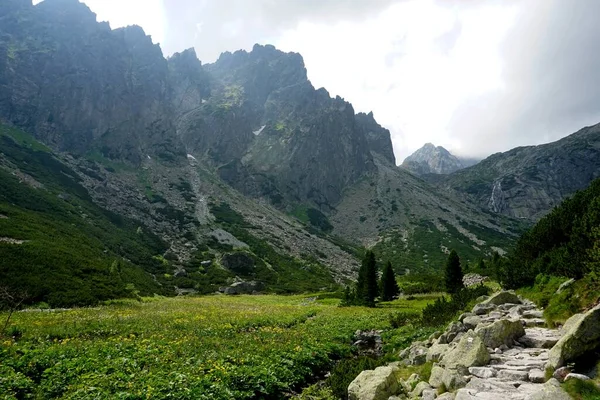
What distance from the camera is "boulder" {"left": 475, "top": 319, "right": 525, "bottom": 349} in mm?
14242

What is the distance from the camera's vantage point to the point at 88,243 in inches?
3004

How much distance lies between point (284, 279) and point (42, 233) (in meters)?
65.0

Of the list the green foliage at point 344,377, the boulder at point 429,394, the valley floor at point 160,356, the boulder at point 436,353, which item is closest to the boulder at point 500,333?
the boulder at point 436,353

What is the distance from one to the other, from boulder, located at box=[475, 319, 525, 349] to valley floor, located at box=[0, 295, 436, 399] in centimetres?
877

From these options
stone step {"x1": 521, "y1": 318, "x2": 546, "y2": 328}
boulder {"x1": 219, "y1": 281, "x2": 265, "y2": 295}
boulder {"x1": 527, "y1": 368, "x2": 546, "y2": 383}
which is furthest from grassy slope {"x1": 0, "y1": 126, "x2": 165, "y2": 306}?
boulder {"x1": 527, "y1": 368, "x2": 546, "y2": 383}

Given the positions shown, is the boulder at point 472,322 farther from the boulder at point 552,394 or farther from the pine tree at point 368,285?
the pine tree at point 368,285

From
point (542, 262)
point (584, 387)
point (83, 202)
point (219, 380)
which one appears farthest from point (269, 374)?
point (83, 202)

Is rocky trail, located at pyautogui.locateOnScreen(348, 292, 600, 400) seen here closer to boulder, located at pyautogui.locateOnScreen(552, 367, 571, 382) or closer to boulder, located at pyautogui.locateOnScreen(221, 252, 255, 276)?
boulder, located at pyautogui.locateOnScreen(552, 367, 571, 382)

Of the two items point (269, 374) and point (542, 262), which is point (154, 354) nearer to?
point (269, 374)

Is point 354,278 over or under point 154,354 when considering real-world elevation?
under

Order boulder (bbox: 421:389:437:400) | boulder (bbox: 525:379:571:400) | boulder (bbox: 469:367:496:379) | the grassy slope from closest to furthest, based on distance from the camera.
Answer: boulder (bbox: 525:379:571:400), boulder (bbox: 421:389:437:400), boulder (bbox: 469:367:496:379), the grassy slope

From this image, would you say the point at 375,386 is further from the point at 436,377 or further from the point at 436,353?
the point at 436,353

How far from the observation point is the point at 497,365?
40.1 ft

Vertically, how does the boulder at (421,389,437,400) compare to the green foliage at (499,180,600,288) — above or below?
below
